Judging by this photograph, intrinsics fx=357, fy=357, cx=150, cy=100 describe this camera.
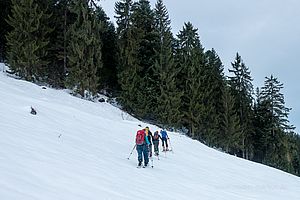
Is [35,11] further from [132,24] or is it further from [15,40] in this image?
[132,24]

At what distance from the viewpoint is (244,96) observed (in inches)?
2183

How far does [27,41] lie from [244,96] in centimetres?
3409

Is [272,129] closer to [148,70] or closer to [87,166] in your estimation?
[148,70]

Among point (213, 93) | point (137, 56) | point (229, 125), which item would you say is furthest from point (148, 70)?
point (229, 125)

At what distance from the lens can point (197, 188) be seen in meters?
13.6

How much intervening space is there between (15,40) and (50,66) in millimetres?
7486

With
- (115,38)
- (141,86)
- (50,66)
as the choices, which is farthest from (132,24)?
(50,66)

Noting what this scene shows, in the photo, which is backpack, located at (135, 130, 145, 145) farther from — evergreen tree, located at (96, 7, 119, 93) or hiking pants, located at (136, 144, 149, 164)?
evergreen tree, located at (96, 7, 119, 93)

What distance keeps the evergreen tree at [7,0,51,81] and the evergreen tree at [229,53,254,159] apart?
3081 centimetres

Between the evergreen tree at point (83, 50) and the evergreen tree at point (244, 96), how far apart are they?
25.7 meters

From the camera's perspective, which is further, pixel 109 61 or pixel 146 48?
pixel 109 61

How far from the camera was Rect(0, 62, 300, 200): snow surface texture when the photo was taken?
797cm

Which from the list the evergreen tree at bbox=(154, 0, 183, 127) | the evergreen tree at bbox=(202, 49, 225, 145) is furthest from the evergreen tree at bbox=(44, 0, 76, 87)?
the evergreen tree at bbox=(202, 49, 225, 145)

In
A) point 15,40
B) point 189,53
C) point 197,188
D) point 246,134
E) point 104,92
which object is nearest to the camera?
point 197,188
